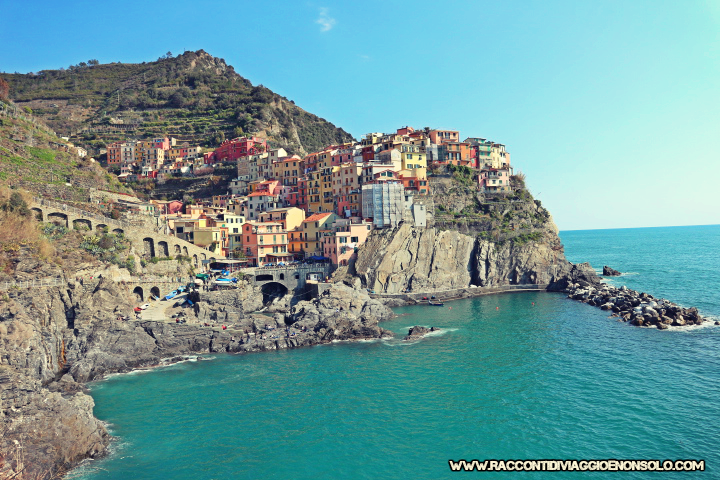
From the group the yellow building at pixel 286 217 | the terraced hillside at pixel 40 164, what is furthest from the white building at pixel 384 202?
the terraced hillside at pixel 40 164

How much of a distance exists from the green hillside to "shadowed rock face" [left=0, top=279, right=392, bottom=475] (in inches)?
2537

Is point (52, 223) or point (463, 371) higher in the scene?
point (52, 223)

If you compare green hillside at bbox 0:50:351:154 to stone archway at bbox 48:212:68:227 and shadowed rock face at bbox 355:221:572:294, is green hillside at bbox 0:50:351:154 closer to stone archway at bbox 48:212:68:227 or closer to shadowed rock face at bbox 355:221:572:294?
shadowed rock face at bbox 355:221:572:294

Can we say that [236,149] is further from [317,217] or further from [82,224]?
[82,224]

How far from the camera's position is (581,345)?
43.3 m

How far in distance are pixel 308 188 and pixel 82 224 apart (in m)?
36.7

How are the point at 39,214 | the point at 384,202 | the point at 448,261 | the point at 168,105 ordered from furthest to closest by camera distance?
the point at 168,105 < the point at 448,261 < the point at 384,202 < the point at 39,214

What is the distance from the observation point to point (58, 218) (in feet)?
172

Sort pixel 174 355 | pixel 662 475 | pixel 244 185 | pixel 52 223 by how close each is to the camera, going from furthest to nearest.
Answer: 1. pixel 244 185
2. pixel 52 223
3. pixel 174 355
4. pixel 662 475

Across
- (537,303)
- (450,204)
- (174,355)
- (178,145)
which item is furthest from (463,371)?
(178,145)

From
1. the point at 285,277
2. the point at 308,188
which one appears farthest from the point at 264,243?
the point at 308,188

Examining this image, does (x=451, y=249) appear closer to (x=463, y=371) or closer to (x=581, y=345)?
(x=581, y=345)

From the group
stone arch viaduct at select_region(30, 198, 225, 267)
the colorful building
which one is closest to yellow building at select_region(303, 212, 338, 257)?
the colorful building

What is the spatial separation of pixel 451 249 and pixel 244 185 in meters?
42.5
